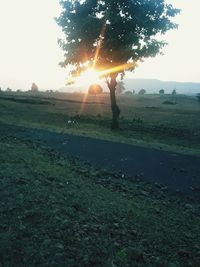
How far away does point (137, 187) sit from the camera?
1466cm

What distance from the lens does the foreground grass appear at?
8.34 metres

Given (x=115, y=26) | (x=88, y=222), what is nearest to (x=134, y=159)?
(x=88, y=222)

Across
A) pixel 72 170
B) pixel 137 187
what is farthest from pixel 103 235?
pixel 72 170

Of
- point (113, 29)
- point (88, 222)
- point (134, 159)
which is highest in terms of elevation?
point (113, 29)

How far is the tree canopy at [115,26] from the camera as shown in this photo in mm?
30594

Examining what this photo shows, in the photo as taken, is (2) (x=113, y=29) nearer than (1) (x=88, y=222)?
No

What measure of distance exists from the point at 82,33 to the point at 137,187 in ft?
64.7

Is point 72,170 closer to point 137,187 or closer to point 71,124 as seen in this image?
point 137,187

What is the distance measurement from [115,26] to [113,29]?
0.32 m

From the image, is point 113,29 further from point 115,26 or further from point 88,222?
point 88,222

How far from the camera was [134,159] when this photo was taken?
19.4 m

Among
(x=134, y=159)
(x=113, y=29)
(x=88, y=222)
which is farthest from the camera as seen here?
(x=113, y=29)

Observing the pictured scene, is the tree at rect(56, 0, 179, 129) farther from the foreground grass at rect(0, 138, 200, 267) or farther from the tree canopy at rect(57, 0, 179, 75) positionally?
the foreground grass at rect(0, 138, 200, 267)

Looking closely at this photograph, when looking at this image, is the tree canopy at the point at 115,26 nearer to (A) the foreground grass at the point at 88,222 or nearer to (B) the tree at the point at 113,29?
(B) the tree at the point at 113,29
